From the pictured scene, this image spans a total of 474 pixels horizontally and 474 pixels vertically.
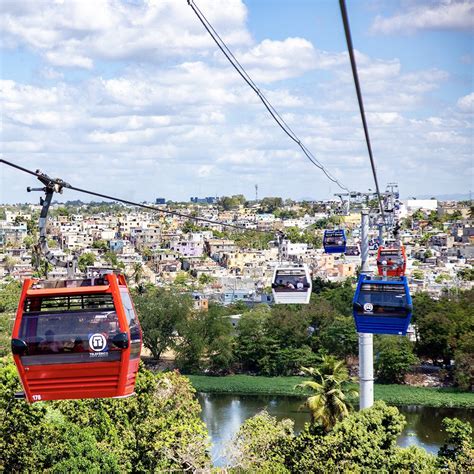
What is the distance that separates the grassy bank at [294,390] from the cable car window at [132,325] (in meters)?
23.7

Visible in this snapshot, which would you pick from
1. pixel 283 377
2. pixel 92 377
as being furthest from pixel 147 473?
pixel 283 377

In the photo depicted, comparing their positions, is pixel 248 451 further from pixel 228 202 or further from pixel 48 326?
pixel 228 202

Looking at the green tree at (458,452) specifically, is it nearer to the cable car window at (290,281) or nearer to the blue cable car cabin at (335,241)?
the cable car window at (290,281)

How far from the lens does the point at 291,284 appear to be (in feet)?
46.7

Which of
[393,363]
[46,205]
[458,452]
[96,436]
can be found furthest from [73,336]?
[393,363]

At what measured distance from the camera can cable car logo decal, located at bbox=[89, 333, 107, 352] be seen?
694cm

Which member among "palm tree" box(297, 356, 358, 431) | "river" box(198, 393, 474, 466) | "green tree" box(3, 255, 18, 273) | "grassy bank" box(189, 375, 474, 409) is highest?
"green tree" box(3, 255, 18, 273)

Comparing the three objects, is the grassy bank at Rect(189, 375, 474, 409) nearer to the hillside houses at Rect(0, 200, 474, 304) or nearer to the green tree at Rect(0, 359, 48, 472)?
the green tree at Rect(0, 359, 48, 472)

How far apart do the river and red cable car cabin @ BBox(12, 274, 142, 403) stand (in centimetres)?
1583

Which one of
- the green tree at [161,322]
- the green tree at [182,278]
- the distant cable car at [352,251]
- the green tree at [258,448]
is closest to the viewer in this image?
the green tree at [258,448]

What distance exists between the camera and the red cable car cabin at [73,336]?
22.7 ft

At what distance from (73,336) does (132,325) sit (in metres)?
0.44

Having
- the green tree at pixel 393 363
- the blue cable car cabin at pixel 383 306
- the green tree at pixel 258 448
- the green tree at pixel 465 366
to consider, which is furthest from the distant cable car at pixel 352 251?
the blue cable car cabin at pixel 383 306

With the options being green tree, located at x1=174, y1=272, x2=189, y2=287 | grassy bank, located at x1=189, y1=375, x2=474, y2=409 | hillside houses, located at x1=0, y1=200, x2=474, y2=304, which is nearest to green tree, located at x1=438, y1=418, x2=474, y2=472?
grassy bank, located at x1=189, y1=375, x2=474, y2=409
